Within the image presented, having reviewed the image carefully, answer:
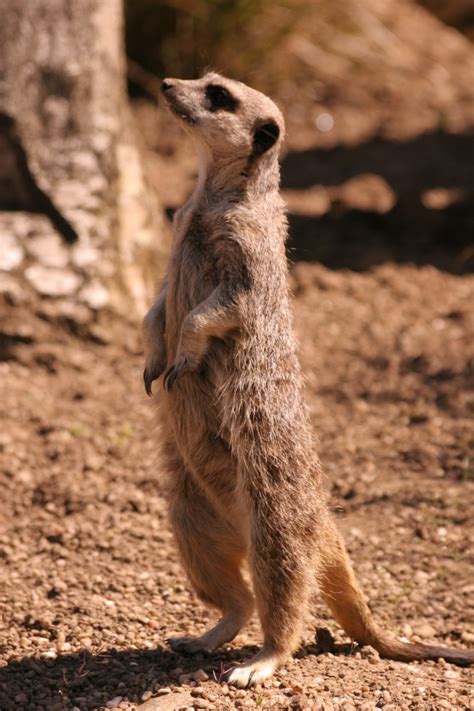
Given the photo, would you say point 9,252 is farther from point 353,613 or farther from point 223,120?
point 353,613

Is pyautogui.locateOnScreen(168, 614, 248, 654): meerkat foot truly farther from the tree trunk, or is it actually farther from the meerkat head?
the tree trunk

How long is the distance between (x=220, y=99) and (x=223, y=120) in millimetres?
78

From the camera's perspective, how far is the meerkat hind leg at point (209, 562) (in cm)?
348

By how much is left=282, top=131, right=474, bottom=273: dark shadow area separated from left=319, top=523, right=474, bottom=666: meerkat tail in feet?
12.1

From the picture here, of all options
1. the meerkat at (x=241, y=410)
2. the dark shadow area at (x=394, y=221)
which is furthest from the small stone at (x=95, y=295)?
the meerkat at (x=241, y=410)

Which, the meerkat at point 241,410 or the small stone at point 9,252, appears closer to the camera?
the meerkat at point 241,410

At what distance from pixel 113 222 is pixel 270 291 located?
2.67 metres

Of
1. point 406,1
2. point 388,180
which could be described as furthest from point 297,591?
point 406,1

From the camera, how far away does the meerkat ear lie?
3488 millimetres

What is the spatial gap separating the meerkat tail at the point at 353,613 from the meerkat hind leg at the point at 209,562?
30 cm

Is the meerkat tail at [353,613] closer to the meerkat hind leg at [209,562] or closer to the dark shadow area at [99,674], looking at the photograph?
the dark shadow area at [99,674]

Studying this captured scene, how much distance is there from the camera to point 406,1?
11.3 metres

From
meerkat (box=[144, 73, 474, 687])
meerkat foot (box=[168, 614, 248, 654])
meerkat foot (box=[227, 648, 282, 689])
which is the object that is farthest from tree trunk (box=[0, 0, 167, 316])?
meerkat foot (box=[227, 648, 282, 689])

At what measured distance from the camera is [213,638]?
11.7ft
